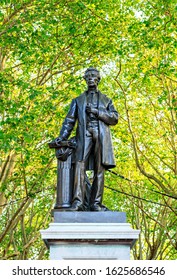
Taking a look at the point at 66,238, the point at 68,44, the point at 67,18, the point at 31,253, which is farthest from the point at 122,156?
the point at 66,238

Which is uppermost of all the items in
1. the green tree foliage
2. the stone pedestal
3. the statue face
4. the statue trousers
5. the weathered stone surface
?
the green tree foliage

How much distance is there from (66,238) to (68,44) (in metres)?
10.6

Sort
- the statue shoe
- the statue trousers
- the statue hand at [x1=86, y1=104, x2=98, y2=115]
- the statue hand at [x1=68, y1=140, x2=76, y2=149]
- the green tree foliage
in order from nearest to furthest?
the statue shoe < the statue trousers < the statue hand at [x1=68, y1=140, x2=76, y2=149] < the statue hand at [x1=86, y1=104, x2=98, y2=115] < the green tree foliage

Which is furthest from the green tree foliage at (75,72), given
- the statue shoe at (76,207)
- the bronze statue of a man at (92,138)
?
the statue shoe at (76,207)

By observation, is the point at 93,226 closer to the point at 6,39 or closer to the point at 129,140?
the point at 6,39

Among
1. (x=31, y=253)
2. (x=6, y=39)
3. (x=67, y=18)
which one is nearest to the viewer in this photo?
(x=6, y=39)

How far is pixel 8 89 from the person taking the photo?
15469 millimetres

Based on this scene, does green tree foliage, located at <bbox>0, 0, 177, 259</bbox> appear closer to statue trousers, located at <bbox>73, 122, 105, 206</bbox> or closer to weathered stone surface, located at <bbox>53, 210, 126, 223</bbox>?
statue trousers, located at <bbox>73, 122, 105, 206</bbox>

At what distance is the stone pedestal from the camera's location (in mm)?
7883

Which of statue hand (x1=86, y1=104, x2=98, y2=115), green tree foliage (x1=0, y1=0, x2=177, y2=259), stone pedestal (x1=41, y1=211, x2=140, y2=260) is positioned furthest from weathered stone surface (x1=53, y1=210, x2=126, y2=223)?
green tree foliage (x1=0, y1=0, x2=177, y2=259)

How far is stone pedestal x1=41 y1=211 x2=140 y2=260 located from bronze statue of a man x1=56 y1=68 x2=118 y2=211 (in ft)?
1.60

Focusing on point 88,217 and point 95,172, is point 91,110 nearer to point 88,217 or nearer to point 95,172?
point 95,172

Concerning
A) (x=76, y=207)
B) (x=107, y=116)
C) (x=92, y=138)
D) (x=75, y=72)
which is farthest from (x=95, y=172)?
(x=75, y=72)

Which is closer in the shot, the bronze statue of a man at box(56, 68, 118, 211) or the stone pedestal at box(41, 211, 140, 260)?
the stone pedestal at box(41, 211, 140, 260)
